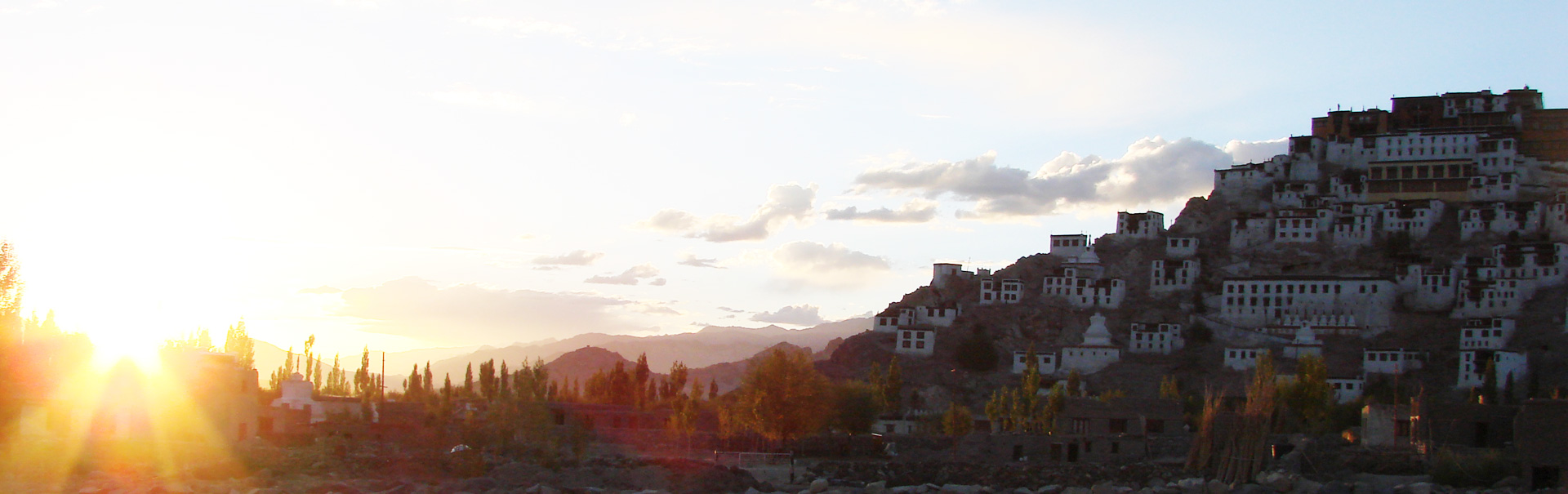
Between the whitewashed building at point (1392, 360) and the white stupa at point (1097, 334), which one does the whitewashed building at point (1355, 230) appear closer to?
the whitewashed building at point (1392, 360)

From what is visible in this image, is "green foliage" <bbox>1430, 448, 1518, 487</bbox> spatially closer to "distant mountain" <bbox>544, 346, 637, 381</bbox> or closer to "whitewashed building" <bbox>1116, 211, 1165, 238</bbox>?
"whitewashed building" <bbox>1116, 211, 1165, 238</bbox>

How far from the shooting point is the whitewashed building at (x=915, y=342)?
106 metres

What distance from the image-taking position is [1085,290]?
110938mm

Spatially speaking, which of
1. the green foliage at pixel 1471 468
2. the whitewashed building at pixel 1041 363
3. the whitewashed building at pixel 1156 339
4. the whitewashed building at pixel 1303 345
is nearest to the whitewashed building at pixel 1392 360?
the whitewashed building at pixel 1303 345

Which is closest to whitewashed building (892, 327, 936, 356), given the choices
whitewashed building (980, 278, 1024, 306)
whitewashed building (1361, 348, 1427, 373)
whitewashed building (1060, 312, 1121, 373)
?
whitewashed building (980, 278, 1024, 306)

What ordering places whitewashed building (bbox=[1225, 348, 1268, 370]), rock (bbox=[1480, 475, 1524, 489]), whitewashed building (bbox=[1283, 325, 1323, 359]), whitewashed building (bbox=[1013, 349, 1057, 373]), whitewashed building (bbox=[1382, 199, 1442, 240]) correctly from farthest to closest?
whitewashed building (bbox=[1382, 199, 1442, 240]), whitewashed building (bbox=[1013, 349, 1057, 373]), whitewashed building (bbox=[1225, 348, 1268, 370]), whitewashed building (bbox=[1283, 325, 1323, 359]), rock (bbox=[1480, 475, 1524, 489])

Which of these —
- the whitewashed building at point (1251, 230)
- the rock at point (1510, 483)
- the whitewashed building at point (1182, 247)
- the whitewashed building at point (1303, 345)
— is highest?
the whitewashed building at point (1251, 230)

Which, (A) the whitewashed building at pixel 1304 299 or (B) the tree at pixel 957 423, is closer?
(B) the tree at pixel 957 423

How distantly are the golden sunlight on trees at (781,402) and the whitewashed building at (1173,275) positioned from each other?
52.8 m

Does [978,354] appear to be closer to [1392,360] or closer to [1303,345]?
[1303,345]

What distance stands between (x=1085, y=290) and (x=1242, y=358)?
1508 cm

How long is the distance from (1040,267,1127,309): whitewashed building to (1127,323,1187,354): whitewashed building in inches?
209

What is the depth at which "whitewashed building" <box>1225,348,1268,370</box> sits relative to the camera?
3856 inches

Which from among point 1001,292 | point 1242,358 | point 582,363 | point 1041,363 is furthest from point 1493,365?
point 582,363
